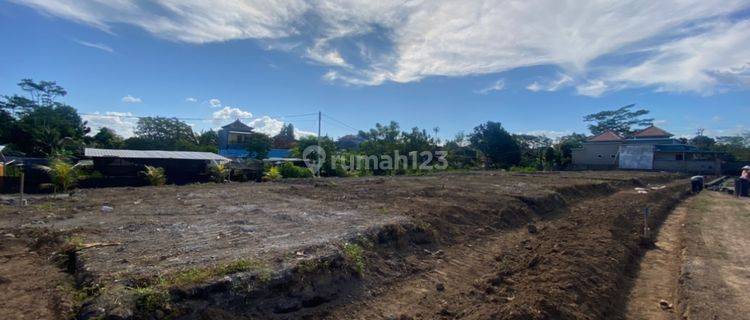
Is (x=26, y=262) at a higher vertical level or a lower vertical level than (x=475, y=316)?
higher

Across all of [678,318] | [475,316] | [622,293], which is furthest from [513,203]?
[475,316]

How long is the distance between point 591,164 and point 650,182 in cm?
1830

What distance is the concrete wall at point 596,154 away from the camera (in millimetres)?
39875

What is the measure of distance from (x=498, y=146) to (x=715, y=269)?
3209cm

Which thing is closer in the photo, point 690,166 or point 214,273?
point 214,273

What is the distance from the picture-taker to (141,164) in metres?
17.1

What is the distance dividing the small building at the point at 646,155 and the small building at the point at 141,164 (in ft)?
119

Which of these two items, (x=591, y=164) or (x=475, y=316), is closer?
(x=475, y=316)

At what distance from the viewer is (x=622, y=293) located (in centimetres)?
548

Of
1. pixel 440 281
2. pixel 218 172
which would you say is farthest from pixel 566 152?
pixel 440 281

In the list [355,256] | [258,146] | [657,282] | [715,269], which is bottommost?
[657,282]

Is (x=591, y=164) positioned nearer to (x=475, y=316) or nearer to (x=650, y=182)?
(x=650, y=182)

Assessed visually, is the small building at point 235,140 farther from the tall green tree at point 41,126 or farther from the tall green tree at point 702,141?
the tall green tree at point 702,141

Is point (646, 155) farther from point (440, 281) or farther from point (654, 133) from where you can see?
point (440, 281)
